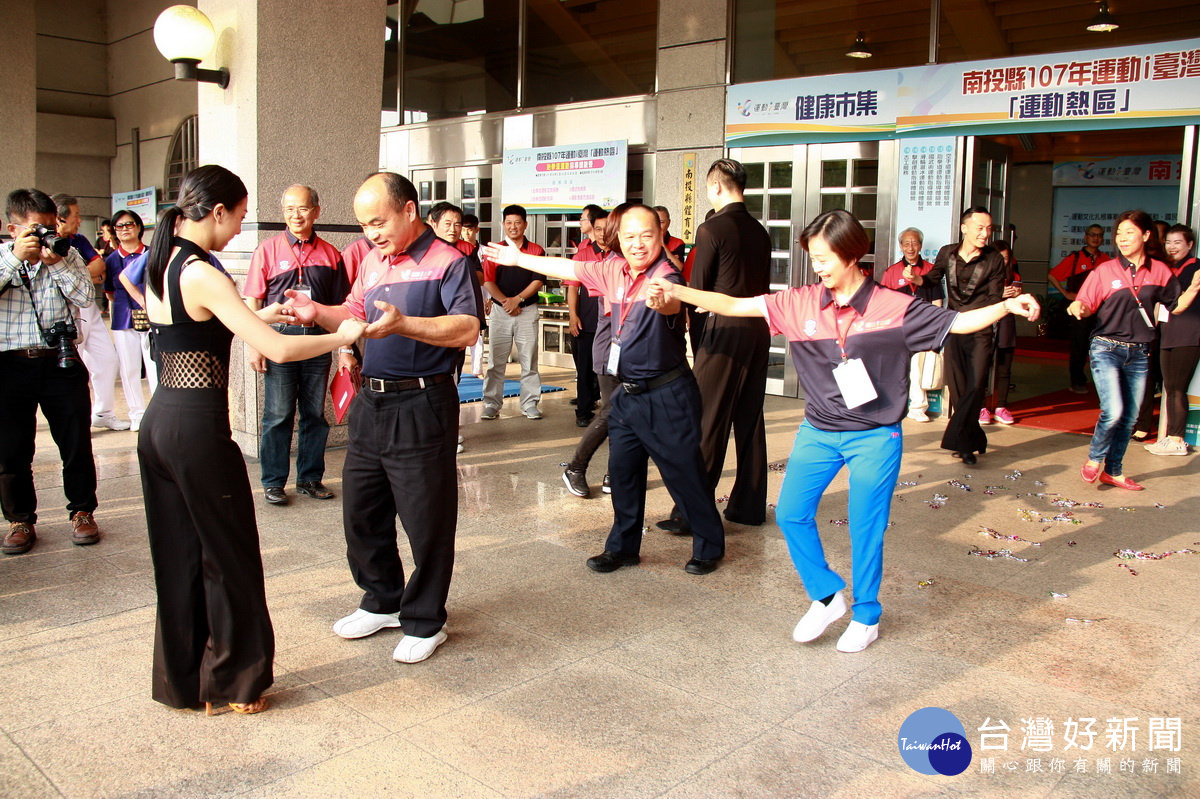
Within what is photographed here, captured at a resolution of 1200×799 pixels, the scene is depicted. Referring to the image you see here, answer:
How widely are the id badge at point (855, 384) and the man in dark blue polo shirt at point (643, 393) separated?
0.96 metres

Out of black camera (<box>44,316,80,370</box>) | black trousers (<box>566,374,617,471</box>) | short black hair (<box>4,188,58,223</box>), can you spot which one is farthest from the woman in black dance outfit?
black trousers (<box>566,374,617,471</box>)

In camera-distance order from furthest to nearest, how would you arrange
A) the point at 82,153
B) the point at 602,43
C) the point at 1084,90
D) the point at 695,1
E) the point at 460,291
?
1. the point at 82,153
2. the point at 602,43
3. the point at 695,1
4. the point at 1084,90
5. the point at 460,291

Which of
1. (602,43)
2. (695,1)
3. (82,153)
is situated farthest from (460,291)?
(82,153)

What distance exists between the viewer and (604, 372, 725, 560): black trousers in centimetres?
450

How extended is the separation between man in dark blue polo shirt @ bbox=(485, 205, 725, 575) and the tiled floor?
24 centimetres

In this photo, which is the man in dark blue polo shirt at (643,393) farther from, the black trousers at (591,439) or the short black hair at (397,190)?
the black trousers at (591,439)

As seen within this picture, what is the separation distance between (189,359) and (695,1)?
8426 millimetres

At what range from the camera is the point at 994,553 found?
511 cm

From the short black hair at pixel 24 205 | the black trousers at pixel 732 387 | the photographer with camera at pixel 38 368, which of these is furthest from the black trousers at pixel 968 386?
the short black hair at pixel 24 205

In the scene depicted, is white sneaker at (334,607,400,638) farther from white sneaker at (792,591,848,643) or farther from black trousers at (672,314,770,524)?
black trousers at (672,314,770,524)

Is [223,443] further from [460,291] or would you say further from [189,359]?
[460,291]

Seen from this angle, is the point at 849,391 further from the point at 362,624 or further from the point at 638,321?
the point at 362,624

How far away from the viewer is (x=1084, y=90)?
7957 mm

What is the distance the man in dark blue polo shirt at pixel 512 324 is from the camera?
851 cm
